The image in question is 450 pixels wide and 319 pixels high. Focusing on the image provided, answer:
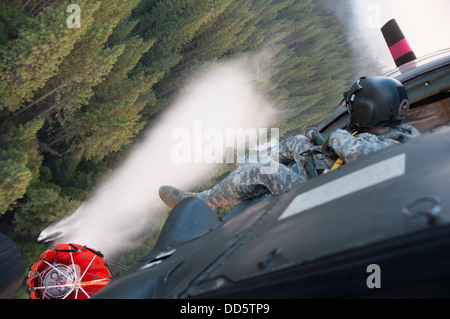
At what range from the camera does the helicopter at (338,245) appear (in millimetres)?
767

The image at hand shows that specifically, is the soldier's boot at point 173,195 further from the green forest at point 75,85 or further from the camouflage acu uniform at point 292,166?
the green forest at point 75,85

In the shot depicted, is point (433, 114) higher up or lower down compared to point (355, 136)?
lower down

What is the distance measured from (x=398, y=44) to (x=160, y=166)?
19.7ft

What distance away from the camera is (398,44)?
538cm

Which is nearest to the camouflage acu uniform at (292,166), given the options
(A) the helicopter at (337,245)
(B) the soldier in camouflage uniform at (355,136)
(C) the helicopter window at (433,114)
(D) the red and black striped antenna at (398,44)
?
(B) the soldier in camouflage uniform at (355,136)

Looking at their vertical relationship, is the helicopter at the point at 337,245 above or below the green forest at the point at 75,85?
below

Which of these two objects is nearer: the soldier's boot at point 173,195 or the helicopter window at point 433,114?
the soldier's boot at point 173,195

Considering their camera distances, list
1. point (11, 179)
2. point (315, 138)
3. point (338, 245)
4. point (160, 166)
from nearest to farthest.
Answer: point (338, 245)
point (315, 138)
point (11, 179)
point (160, 166)

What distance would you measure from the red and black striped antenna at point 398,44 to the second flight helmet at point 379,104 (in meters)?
2.62

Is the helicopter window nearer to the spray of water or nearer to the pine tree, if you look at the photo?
the pine tree

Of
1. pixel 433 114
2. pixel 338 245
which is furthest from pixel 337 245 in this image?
pixel 433 114

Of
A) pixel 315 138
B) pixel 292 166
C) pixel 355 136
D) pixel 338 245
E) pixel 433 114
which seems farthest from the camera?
pixel 433 114

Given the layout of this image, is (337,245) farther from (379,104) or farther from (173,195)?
(173,195)
